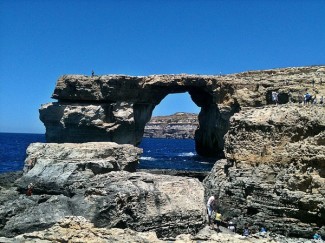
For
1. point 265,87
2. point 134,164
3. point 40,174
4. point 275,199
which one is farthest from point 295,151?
point 265,87

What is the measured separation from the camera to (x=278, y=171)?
22141 mm

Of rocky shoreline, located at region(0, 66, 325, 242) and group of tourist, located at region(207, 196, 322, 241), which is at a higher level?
rocky shoreline, located at region(0, 66, 325, 242)

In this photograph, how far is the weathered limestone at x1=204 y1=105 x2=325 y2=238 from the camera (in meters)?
20.7

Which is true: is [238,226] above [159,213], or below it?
below

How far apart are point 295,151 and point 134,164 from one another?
1202cm

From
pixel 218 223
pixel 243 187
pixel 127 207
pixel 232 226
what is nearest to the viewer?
pixel 127 207

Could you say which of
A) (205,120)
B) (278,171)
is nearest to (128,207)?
(278,171)

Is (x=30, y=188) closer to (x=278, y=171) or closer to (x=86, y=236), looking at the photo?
(x=86, y=236)

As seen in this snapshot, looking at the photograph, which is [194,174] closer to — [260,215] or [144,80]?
[260,215]

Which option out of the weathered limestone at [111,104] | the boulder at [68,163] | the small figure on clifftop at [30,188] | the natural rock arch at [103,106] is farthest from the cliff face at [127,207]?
the natural rock arch at [103,106]

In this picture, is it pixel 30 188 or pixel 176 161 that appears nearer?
pixel 30 188

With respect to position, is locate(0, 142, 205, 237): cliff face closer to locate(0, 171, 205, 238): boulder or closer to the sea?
locate(0, 171, 205, 238): boulder

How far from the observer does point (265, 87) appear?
52250 mm

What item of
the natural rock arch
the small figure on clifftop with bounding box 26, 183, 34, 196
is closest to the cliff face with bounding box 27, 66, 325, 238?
the small figure on clifftop with bounding box 26, 183, 34, 196
